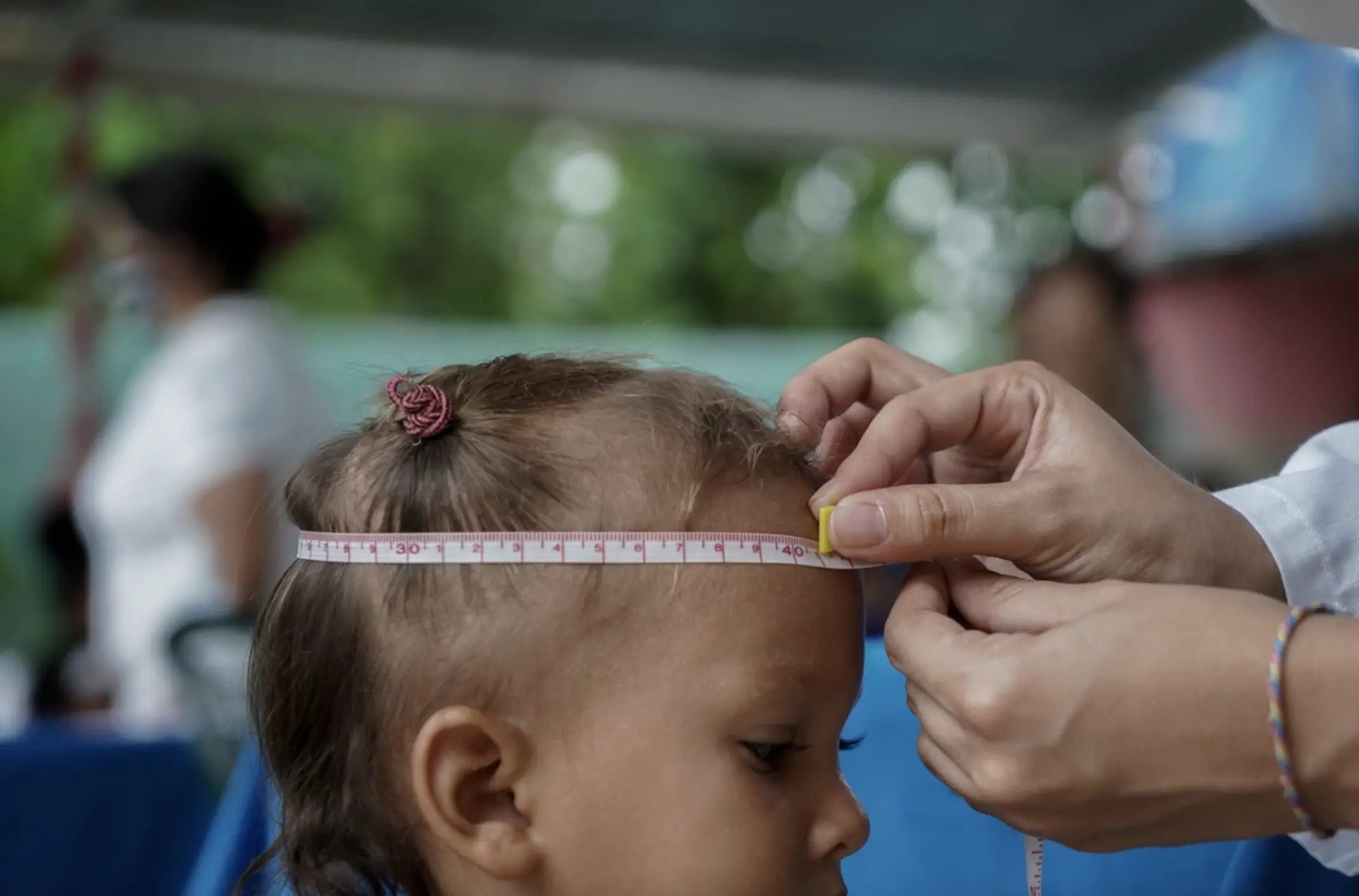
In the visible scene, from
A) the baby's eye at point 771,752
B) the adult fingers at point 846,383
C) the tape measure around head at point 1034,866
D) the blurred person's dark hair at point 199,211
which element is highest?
the adult fingers at point 846,383

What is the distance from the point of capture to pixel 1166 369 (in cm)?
488

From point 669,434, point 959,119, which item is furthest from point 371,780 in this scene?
point 959,119

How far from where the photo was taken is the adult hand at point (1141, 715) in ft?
2.46

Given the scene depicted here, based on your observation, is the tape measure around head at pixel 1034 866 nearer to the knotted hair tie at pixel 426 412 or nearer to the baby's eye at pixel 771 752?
the baby's eye at pixel 771 752

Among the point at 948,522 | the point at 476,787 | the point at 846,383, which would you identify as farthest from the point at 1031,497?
the point at 476,787

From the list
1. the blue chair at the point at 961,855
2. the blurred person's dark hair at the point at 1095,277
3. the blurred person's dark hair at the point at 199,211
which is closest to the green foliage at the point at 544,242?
the blurred person's dark hair at the point at 1095,277

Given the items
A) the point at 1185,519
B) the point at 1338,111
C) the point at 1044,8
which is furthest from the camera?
the point at 1338,111

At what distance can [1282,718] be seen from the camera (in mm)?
742

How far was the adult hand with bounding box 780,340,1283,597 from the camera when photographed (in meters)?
0.87

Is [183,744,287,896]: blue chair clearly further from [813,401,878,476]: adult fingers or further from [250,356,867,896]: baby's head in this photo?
[813,401,878,476]: adult fingers

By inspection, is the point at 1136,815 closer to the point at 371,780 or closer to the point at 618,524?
the point at 618,524

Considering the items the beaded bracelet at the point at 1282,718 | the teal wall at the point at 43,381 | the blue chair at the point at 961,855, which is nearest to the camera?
the beaded bracelet at the point at 1282,718

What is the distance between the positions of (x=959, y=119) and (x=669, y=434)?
152 inches

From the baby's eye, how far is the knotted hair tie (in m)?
0.35
